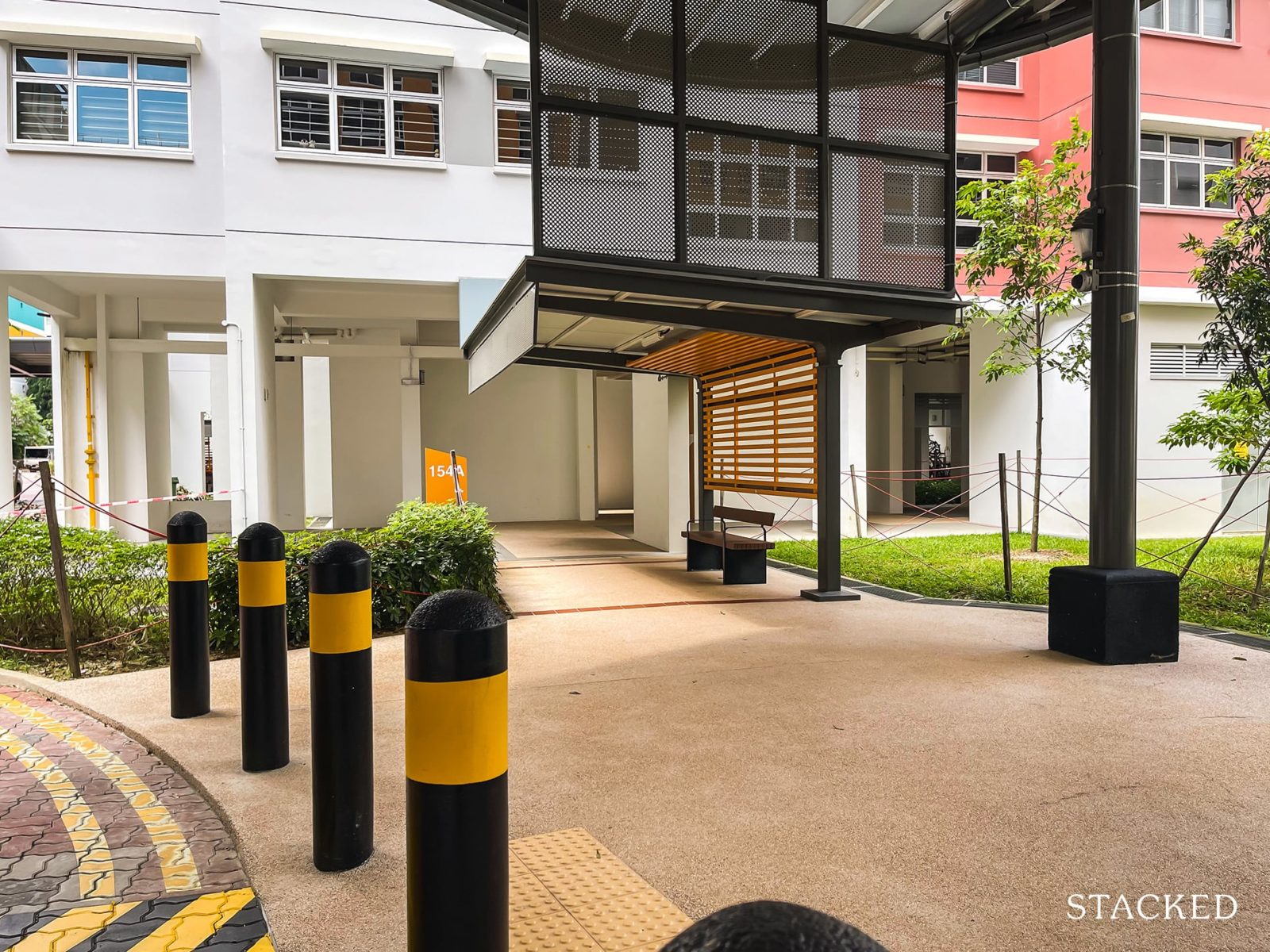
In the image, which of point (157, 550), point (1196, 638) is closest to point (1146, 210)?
point (1196, 638)

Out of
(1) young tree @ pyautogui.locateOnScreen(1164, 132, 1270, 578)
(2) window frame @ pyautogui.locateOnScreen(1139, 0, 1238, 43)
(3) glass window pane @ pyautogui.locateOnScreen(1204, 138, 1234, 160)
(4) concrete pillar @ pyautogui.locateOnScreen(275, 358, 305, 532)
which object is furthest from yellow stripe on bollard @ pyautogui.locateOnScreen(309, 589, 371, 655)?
(3) glass window pane @ pyautogui.locateOnScreen(1204, 138, 1234, 160)

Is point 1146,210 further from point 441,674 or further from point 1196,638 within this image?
point 441,674

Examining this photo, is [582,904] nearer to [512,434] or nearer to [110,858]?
[110,858]

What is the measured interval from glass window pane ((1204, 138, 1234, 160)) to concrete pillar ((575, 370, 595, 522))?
43.4 ft

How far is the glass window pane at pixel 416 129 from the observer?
45.8ft

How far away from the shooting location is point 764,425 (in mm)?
10500

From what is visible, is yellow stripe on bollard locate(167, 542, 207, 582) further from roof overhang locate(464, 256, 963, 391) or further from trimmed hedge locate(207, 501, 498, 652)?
roof overhang locate(464, 256, 963, 391)

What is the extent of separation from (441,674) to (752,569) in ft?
28.0

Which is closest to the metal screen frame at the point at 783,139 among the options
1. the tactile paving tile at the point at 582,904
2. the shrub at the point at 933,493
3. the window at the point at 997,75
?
the tactile paving tile at the point at 582,904

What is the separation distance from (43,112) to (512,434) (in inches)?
428

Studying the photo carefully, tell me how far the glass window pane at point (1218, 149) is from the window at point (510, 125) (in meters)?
13.1

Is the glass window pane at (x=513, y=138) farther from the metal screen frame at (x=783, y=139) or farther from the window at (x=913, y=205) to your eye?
the window at (x=913, y=205)

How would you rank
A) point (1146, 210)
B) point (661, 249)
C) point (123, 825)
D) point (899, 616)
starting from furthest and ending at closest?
point (1146, 210)
point (899, 616)
point (661, 249)
point (123, 825)

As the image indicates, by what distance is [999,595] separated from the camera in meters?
9.38
